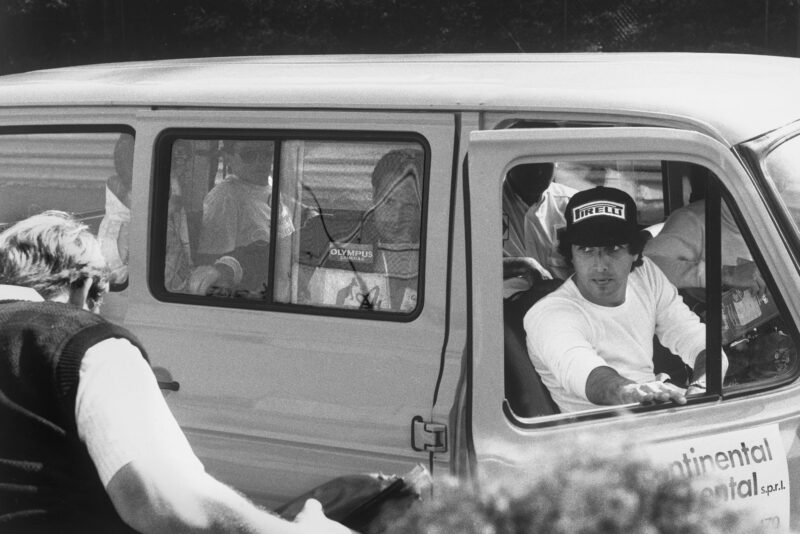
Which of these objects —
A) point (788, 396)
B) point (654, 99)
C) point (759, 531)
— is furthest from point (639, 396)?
point (759, 531)

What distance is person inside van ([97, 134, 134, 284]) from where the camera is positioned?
3934 mm

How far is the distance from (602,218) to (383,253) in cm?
Result: 65

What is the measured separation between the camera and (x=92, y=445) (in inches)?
83.6

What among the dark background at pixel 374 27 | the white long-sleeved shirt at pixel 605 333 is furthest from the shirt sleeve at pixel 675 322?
the dark background at pixel 374 27

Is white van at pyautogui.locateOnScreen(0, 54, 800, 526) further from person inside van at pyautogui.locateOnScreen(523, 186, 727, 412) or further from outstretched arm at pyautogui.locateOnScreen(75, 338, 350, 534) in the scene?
outstretched arm at pyautogui.locateOnScreen(75, 338, 350, 534)

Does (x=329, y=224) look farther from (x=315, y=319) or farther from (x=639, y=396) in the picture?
(x=639, y=396)

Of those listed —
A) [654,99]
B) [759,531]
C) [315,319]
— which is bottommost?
[759,531]

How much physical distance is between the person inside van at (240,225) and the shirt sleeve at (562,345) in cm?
84

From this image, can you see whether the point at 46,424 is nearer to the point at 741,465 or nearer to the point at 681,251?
the point at 741,465

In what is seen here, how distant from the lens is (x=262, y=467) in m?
3.55

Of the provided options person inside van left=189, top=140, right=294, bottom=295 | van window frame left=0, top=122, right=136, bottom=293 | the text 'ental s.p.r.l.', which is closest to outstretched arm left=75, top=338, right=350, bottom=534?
the text 'ental s.p.r.l.'

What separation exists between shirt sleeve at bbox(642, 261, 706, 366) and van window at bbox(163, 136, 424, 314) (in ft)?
2.23

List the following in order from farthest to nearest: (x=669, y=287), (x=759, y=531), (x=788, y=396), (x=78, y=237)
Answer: (x=669, y=287) → (x=788, y=396) → (x=78, y=237) → (x=759, y=531)

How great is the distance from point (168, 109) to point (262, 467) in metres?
1.17
